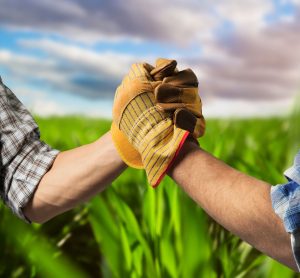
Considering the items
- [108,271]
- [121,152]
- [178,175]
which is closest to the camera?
[178,175]

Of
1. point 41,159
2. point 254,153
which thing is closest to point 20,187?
point 41,159

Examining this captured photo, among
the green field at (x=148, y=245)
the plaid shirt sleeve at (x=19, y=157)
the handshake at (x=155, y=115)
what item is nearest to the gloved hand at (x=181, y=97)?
the handshake at (x=155, y=115)

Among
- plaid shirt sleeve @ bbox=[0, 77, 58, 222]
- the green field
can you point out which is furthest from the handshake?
plaid shirt sleeve @ bbox=[0, 77, 58, 222]

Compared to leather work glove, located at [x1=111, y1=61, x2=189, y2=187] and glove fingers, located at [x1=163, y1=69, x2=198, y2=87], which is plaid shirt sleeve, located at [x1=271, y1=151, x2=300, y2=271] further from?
glove fingers, located at [x1=163, y1=69, x2=198, y2=87]

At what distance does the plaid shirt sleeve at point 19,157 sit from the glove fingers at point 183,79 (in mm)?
337

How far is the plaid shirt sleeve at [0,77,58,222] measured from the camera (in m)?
1.15

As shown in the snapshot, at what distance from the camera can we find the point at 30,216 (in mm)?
1197

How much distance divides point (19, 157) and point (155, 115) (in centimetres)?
41

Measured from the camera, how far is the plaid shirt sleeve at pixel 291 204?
653 mm

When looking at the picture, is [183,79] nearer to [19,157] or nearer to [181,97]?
[181,97]

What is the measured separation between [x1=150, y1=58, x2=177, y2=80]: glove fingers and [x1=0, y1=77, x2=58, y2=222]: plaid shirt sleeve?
321mm

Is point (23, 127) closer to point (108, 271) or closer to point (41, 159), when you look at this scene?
point (41, 159)

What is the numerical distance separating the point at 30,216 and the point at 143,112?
1.44ft

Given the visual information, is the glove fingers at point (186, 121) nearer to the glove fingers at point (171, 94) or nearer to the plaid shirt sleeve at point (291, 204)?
the glove fingers at point (171, 94)
